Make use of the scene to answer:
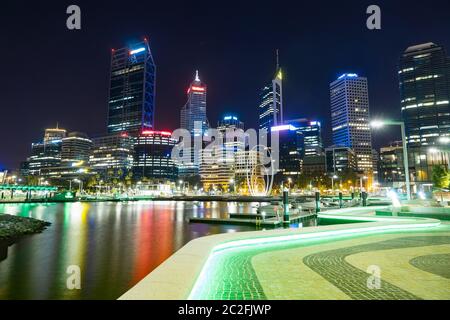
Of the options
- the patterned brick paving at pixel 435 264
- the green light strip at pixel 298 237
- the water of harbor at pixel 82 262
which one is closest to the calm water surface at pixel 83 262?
the water of harbor at pixel 82 262

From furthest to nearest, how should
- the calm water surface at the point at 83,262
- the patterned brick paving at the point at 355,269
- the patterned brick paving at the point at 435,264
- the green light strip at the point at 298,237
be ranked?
the calm water surface at the point at 83,262 < the patterned brick paving at the point at 435,264 < the green light strip at the point at 298,237 < the patterned brick paving at the point at 355,269

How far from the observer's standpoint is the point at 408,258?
35.7ft

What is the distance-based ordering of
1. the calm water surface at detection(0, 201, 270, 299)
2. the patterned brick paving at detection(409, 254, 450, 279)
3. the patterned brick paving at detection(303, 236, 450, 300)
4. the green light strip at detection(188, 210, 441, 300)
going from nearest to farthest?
the patterned brick paving at detection(303, 236, 450, 300), the green light strip at detection(188, 210, 441, 300), the patterned brick paving at detection(409, 254, 450, 279), the calm water surface at detection(0, 201, 270, 299)

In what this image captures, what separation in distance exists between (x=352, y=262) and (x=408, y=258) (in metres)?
2.31

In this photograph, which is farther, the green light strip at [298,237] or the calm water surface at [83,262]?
the calm water surface at [83,262]

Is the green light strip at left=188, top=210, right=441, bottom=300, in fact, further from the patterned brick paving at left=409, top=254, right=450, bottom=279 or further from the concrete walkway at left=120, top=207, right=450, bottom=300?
the patterned brick paving at left=409, top=254, right=450, bottom=279

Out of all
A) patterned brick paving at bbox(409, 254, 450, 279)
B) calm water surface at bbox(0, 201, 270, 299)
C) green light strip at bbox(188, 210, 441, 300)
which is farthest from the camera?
calm water surface at bbox(0, 201, 270, 299)

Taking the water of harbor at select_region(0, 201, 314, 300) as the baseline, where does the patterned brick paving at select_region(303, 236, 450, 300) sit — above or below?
above

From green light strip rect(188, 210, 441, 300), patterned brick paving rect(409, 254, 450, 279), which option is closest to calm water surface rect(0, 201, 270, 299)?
green light strip rect(188, 210, 441, 300)

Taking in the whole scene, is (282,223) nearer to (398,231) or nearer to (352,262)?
(398,231)

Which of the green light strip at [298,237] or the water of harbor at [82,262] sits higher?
the green light strip at [298,237]

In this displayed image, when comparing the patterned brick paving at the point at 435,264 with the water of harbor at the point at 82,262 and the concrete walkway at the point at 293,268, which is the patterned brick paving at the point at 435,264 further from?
the water of harbor at the point at 82,262

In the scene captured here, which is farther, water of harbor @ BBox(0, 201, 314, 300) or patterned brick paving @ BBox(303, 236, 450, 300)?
water of harbor @ BBox(0, 201, 314, 300)
